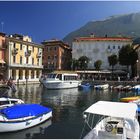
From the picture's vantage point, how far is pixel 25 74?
81562 millimetres

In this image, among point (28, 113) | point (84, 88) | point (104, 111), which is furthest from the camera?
point (84, 88)

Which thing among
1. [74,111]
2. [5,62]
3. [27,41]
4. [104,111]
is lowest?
[74,111]

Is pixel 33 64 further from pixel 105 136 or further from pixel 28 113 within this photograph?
pixel 105 136

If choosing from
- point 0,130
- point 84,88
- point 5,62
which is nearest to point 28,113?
point 0,130

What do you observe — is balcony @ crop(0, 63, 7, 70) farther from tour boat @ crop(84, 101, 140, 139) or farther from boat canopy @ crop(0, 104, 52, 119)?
tour boat @ crop(84, 101, 140, 139)

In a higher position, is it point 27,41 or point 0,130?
point 27,41

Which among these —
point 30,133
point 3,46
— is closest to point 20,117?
point 30,133

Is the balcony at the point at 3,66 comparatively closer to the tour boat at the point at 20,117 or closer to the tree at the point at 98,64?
the tree at the point at 98,64

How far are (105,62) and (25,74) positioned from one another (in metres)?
38.4

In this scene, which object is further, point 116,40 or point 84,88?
point 116,40

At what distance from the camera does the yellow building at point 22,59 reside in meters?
74.9

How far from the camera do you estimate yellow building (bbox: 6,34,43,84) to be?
74.9 m

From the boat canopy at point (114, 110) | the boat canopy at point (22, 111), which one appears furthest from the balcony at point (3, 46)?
the boat canopy at point (114, 110)

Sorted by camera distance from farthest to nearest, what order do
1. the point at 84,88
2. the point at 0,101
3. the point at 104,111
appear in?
the point at 84,88 → the point at 0,101 → the point at 104,111
